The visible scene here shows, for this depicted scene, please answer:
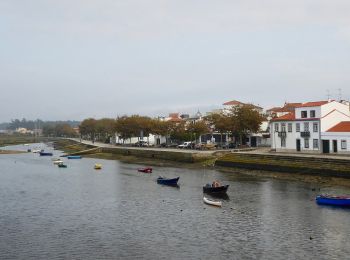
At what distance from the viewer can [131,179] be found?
284 feet

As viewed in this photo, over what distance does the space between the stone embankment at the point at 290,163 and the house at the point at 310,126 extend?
329 inches

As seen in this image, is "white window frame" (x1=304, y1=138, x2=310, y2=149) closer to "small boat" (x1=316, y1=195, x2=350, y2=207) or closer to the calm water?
the calm water

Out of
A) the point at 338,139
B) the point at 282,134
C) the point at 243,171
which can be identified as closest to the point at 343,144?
the point at 338,139

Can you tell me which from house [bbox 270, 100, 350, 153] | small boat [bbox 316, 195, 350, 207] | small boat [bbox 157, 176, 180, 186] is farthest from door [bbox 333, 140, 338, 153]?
small boat [bbox 316, 195, 350, 207]

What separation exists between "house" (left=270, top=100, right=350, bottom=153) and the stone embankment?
27.4 feet

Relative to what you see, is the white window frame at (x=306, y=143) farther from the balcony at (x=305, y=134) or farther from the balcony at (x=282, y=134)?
the balcony at (x=282, y=134)

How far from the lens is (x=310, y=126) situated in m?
92.8

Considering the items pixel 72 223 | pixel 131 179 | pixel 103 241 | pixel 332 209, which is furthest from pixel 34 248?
pixel 131 179

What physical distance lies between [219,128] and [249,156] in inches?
1150

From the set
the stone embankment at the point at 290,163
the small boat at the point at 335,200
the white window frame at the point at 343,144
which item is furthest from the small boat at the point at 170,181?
the white window frame at the point at 343,144

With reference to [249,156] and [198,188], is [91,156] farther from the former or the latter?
[198,188]

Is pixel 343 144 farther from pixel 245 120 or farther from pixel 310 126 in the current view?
pixel 245 120

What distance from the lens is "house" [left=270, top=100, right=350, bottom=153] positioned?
90625 millimetres

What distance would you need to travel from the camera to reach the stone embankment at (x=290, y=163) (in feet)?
238
